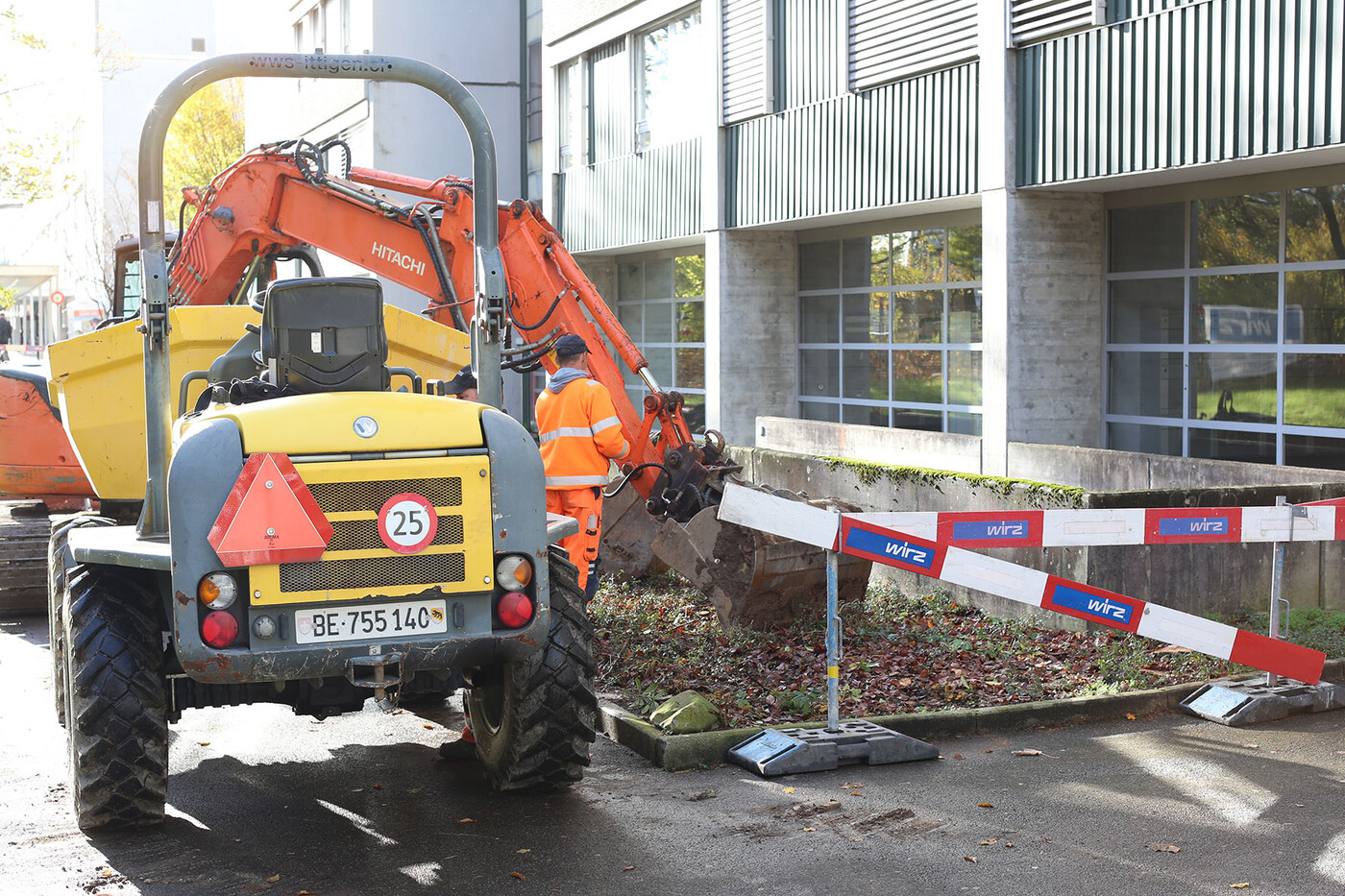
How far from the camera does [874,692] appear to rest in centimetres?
845

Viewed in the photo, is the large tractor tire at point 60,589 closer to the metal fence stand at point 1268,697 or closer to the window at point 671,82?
the metal fence stand at point 1268,697

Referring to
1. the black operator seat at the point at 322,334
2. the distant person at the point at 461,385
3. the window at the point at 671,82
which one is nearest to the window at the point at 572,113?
the window at the point at 671,82

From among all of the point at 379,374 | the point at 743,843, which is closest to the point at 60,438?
the point at 379,374

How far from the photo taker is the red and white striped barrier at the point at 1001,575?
23.6 ft

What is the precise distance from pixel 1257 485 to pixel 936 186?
276 inches

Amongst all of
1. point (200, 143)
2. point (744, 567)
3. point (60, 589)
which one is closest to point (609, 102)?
point (744, 567)

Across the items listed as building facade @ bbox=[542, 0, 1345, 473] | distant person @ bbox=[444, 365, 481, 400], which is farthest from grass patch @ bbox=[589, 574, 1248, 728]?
building facade @ bbox=[542, 0, 1345, 473]

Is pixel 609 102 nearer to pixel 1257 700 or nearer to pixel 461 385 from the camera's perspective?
pixel 461 385

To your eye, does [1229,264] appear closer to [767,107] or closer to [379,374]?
[767,107]

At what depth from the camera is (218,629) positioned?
5.54 metres

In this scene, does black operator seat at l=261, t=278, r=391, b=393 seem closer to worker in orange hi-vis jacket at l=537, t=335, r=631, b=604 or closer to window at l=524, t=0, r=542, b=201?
worker in orange hi-vis jacket at l=537, t=335, r=631, b=604

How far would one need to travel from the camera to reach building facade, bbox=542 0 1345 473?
42.0 ft

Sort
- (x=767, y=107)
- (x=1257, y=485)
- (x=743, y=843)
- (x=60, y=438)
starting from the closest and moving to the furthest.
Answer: (x=743, y=843) → (x=1257, y=485) → (x=60, y=438) → (x=767, y=107)

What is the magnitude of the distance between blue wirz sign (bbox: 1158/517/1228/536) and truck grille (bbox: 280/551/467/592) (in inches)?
163
